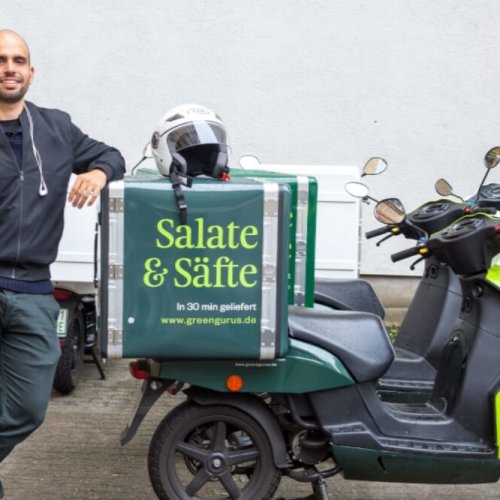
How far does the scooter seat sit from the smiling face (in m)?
1.35

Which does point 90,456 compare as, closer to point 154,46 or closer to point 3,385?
point 3,385

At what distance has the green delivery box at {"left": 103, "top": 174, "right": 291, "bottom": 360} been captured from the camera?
10.8 ft

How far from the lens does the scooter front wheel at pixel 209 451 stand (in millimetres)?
3562

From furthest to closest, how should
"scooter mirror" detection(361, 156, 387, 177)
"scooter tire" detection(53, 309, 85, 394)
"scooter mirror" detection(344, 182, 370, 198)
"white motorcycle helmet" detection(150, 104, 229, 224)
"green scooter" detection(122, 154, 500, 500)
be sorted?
"scooter tire" detection(53, 309, 85, 394)
"scooter mirror" detection(361, 156, 387, 177)
"scooter mirror" detection(344, 182, 370, 198)
"white motorcycle helmet" detection(150, 104, 229, 224)
"green scooter" detection(122, 154, 500, 500)

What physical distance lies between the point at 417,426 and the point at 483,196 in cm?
151

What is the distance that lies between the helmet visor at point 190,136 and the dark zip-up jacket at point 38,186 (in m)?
0.23

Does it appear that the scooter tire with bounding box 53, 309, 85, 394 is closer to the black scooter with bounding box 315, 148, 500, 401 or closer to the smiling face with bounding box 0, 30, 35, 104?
the black scooter with bounding box 315, 148, 500, 401

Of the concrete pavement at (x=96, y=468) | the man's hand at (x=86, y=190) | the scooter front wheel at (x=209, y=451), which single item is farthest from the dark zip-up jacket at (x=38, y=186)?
the concrete pavement at (x=96, y=468)

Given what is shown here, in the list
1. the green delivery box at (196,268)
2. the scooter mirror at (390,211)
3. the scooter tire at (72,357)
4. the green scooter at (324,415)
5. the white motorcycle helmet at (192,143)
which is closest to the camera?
the green delivery box at (196,268)

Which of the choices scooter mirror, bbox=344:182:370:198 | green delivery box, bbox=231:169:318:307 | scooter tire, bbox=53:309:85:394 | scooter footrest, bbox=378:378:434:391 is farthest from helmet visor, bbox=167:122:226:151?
scooter tire, bbox=53:309:85:394

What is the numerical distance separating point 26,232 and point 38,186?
0.17 meters

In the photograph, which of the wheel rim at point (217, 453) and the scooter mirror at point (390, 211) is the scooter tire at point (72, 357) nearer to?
the wheel rim at point (217, 453)

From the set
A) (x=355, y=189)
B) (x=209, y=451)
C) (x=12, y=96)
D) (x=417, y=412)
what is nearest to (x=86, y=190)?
(x=12, y=96)

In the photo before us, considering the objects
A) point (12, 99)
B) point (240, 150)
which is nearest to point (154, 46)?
point (240, 150)
